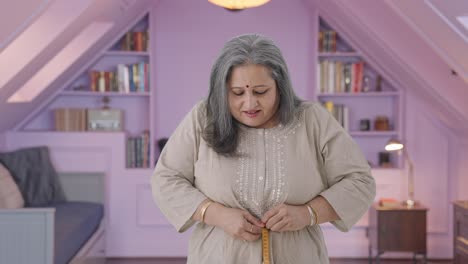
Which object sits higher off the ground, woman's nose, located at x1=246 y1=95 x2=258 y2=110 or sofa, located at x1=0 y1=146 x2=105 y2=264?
woman's nose, located at x1=246 y1=95 x2=258 y2=110

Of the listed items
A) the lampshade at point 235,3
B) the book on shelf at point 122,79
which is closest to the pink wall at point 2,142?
the book on shelf at point 122,79

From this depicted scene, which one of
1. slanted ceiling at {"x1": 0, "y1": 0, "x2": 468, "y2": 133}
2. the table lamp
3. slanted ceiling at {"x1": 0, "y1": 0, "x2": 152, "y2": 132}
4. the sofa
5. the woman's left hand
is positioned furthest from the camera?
the table lamp

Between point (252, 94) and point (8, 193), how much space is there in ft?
10.5

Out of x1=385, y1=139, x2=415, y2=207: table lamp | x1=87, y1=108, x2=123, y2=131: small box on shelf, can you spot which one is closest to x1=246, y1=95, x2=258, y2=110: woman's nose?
x1=385, y1=139, x2=415, y2=207: table lamp

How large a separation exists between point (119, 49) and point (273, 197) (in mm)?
4210

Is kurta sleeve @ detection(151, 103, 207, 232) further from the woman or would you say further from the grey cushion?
the grey cushion

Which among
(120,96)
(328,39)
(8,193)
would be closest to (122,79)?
(120,96)

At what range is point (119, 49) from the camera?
5.50 meters

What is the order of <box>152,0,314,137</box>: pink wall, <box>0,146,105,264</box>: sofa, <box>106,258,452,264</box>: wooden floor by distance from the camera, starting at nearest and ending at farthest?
1. <box>0,146,105,264</box>: sofa
2. <box>106,258,452,264</box>: wooden floor
3. <box>152,0,314,137</box>: pink wall

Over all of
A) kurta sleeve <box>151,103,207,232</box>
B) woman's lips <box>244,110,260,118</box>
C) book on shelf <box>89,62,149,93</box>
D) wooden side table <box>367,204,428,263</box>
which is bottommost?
wooden side table <box>367,204,428,263</box>

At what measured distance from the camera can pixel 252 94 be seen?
154cm

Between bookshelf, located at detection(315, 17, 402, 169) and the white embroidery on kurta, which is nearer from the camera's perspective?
the white embroidery on kurta

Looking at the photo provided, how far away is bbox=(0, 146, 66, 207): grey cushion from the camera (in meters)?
4.63

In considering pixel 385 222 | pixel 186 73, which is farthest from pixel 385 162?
pixel 186 73
